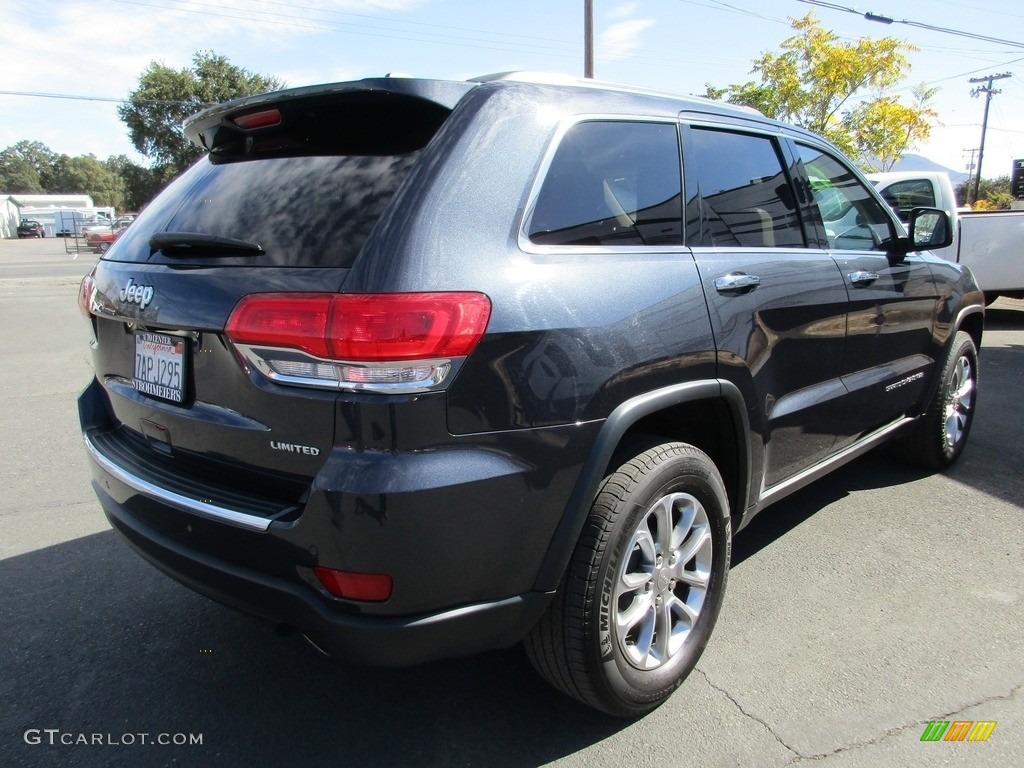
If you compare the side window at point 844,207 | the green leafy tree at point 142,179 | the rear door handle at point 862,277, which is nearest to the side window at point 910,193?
the side window at point 844,207

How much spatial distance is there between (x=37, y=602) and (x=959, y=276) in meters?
4.92

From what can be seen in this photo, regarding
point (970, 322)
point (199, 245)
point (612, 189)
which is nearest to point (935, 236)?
point (970, 322)

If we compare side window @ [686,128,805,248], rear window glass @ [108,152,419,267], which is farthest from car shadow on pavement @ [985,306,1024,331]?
rear window glass @ [108,152,419,267]

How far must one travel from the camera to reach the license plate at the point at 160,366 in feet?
7.04

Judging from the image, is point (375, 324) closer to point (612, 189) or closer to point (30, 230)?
point (612, 189)

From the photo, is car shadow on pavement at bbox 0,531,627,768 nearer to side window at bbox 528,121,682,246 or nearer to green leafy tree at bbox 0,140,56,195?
side window at bbox 528,121,682,246

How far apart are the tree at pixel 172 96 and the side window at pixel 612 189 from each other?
41122 mm

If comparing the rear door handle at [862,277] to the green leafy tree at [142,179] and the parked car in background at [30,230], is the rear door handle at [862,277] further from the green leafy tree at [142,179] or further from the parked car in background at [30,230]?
the parked car in background at [30,230]

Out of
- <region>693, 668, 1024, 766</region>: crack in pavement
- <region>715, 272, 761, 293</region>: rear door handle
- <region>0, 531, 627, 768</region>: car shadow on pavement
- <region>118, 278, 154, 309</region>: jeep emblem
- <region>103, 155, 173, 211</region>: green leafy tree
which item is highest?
<region>103, 155, 173, 211</region>: green leafy tree

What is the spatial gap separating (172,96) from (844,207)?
43267 millimetres

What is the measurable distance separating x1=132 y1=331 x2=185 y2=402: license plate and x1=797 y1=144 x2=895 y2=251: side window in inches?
106

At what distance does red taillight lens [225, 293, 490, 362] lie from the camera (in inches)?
69.7

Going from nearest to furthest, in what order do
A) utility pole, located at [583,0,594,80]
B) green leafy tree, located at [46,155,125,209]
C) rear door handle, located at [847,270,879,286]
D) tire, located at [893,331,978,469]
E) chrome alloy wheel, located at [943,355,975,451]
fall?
rear door handle, located at [847,270,879,286], tire, located at [893,331,978,469], chrome alloy wheel, located at [943,355,975,451], utility pole, located at [583,0,594,80], green leafy tree, located at [46,155,125,209]

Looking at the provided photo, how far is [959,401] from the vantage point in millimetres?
4641
